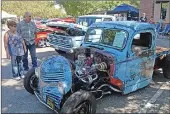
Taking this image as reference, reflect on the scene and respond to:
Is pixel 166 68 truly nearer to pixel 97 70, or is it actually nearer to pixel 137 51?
pixel 137 51

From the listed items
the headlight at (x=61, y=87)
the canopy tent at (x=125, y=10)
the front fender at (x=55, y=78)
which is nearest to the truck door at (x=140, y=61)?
the front fender at (x=55, y=78)

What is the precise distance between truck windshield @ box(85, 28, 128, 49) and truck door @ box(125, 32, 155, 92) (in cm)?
24

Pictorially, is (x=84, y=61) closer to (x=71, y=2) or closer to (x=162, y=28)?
(x=162, y=28)

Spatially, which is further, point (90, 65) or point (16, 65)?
point (16, 65)

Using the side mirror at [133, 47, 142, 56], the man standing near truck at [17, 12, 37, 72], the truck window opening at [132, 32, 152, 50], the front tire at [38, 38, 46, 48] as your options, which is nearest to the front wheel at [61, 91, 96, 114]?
the side mirror at [133, 47, 142, 56]

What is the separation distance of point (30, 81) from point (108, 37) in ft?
6.82

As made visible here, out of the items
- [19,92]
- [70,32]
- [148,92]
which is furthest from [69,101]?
[70,32]

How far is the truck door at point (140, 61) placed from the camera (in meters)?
5.54

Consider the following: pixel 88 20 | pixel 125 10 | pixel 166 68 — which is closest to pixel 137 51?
pixel 166 68

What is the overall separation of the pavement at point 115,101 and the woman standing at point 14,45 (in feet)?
1.97

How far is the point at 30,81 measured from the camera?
566 cm

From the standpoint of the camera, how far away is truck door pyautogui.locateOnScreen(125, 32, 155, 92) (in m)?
5.54

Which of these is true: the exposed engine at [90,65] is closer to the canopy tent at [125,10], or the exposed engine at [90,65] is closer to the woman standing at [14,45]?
the woman standing at [14,45]

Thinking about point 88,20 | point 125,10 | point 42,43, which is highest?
point 125,10
